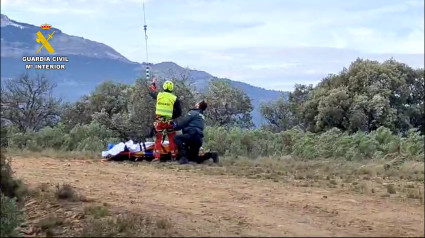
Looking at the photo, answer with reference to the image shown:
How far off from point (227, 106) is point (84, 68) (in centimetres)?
1856

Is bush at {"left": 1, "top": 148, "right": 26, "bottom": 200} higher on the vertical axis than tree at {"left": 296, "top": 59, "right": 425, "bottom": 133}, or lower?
lower

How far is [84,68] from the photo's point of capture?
47188mm

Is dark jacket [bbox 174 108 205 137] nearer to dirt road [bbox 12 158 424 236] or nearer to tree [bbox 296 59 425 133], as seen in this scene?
dirt road [bbox 12 158 424 236]

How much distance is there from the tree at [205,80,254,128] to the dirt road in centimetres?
1738

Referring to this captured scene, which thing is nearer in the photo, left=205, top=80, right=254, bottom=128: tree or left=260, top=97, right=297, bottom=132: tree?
left=205, top=80, right=254, bottom=128: tree

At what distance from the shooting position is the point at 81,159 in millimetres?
15812

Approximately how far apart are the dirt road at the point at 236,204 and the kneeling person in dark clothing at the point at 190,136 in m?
1.52

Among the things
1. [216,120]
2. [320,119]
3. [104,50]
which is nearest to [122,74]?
[104,50]

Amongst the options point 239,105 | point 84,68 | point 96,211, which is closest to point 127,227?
point 96,211

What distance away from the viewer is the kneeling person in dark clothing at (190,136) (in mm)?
14914

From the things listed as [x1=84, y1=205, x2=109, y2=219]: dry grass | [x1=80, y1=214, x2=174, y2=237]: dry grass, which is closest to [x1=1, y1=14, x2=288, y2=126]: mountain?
[x1=84, y1=205, x2=109, y2=219]: dry grass

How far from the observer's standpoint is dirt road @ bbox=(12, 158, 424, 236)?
26.0 ft

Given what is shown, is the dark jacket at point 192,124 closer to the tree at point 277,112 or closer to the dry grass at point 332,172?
the dry grass at point 332,172

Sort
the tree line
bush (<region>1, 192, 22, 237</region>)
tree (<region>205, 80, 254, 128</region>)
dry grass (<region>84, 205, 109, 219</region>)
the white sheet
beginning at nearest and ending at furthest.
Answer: bush (<region>1, 192, 22, 237</region>)
dry grass (<region>84, 205, 109, 219</region>)
the white sheet
the tree line
tree (<region>205, 80, 254, 128</region>)
